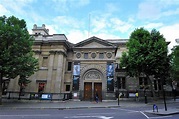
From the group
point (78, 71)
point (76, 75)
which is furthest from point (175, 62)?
point (76, 75)

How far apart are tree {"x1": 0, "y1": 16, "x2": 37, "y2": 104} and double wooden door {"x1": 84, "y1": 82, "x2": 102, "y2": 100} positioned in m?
11.9

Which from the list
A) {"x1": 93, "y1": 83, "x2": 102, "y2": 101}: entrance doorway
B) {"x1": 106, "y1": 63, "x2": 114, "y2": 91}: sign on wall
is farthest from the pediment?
{"x1": 93, "y1": 83, "x2": 102, "y2": 101}: entrance doorway

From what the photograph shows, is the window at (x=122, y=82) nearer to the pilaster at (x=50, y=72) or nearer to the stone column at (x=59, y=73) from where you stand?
the stone column at (x=59, y=73)

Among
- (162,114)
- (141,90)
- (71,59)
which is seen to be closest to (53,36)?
(71,59)

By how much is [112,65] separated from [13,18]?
63.3ft

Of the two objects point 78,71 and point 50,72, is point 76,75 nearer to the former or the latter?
point 78,71

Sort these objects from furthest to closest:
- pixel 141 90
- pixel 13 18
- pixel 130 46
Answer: pixel 141 90, pixel 130 46, pixel 13 18

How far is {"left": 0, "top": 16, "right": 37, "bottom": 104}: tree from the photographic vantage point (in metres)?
18.7

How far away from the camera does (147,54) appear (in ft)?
81.4

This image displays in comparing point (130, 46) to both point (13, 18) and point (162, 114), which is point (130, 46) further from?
point (13, 18)

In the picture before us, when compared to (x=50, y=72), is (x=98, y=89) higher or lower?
lower

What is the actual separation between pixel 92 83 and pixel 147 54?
11872 mm

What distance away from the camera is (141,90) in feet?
98.8

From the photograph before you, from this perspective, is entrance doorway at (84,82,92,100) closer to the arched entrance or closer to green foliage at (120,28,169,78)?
the arched entrance
